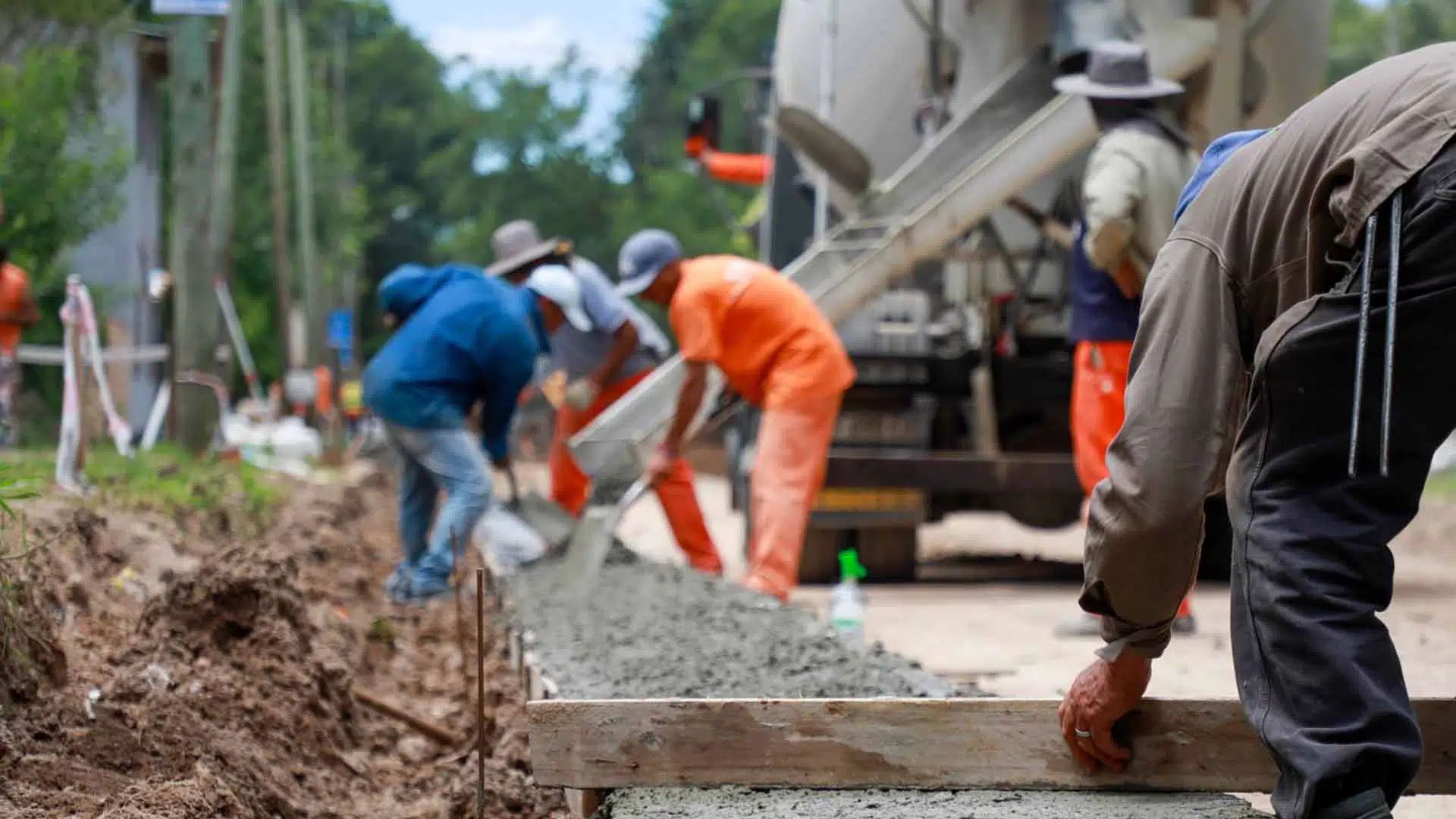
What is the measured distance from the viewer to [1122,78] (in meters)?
6.55

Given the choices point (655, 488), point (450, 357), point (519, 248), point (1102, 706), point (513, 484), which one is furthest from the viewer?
point (519, 248)

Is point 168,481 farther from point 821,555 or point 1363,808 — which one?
point 1363,808

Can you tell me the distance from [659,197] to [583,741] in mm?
47063

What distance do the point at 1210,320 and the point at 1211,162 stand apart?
0.42 meters

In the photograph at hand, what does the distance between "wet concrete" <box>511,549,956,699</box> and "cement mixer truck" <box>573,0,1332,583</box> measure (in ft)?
3.69

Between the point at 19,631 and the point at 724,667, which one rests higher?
the point at 19,631

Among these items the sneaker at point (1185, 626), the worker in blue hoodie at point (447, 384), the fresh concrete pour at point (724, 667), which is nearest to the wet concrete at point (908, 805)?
the fresh concrete pour at point (724, 667)

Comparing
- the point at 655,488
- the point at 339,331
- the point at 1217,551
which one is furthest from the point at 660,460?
the point at 339,331

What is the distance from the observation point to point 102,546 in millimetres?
5875

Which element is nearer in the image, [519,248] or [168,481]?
[168,481]


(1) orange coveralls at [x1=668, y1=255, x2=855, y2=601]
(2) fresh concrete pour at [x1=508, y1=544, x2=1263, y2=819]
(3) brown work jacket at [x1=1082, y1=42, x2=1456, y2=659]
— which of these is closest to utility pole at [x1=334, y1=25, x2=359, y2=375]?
(1) orange coveralls at [x1=668, y1=255, x2=855, y2=601]

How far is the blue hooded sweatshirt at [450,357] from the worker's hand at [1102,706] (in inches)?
193

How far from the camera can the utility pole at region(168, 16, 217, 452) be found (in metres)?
12.0

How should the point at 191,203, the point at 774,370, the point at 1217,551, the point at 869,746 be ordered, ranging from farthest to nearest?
the point at 191,203, the point at 1217,551, the point at 774,370, the point at 869,746
